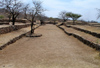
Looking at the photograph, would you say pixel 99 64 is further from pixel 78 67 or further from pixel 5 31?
pixel 5 31

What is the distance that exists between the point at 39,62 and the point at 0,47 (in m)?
3.39

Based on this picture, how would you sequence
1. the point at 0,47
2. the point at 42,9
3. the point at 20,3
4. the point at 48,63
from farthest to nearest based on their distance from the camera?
the point at 20,3, the point at 42,9, the point at 0,47, the point at 48,63

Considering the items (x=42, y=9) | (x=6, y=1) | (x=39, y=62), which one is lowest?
(x=39, y=62)

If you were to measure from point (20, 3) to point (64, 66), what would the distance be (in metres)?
15.6

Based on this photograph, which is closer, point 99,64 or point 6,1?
point 99,64

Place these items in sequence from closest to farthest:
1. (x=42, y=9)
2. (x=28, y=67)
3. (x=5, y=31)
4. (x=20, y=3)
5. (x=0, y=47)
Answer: (x=28, y=67), (x=0, y=47), (x=5, y=31), (x=42, y=9), (x=20, y=3)

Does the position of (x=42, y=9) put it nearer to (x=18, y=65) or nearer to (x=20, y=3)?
(x=20, y=3)

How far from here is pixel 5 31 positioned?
1330 cm

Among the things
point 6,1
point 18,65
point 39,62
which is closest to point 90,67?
point 39,62

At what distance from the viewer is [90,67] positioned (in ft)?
16.4

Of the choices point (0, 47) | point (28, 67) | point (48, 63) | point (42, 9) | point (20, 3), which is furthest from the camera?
point (20, 3)

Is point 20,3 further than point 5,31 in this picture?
Yes

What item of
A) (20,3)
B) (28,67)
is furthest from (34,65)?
(20,3)

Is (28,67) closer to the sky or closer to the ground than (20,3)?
closer to the ground
